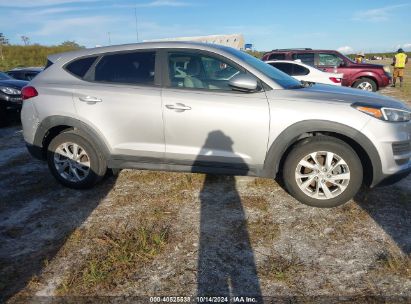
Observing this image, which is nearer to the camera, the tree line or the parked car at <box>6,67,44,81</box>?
the parked car at <box>6,67,44,81</box>

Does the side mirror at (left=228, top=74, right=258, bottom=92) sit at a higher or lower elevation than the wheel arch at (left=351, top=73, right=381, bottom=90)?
higher

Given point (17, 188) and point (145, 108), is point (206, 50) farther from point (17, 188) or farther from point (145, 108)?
point (17, 188)

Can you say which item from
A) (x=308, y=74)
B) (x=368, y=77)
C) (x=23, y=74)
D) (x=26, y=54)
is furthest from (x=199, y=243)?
(x=26, y=54)

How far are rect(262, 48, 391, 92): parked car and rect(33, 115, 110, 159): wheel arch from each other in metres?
9.76

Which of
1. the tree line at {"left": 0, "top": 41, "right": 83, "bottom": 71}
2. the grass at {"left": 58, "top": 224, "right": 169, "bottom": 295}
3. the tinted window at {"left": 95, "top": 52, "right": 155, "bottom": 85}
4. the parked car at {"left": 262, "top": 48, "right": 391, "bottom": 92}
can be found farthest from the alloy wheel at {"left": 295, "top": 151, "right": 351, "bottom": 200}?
the tree line at {"left": 0, "top": 41, "right": 83, "bottom": 71}

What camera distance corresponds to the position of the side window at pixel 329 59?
12656 millimetres

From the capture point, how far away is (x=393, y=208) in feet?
12.3

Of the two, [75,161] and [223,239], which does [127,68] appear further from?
[223,239]

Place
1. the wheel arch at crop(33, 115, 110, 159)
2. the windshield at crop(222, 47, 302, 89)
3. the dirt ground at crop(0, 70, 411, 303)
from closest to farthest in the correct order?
the dirt ground at crop(0, 70, 411, 303), the windshield at crop(222, 47, 302, 89), the wheel arch at crop(33, 115, 110, 159)

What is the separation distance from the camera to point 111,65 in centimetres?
415

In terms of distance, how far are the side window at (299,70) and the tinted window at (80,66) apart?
748cm

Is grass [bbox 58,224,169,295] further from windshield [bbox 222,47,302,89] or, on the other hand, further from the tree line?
the tree line

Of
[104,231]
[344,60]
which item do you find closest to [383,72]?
[344,60]

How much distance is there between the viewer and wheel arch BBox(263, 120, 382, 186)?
11.4 feet
